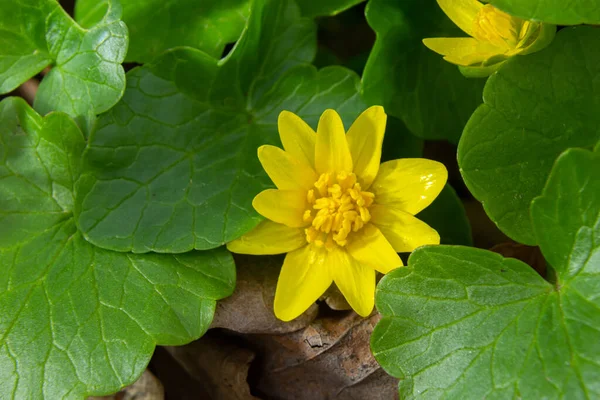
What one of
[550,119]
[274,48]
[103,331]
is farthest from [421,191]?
[103,331]

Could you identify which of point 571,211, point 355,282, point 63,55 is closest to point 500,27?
point 571,211

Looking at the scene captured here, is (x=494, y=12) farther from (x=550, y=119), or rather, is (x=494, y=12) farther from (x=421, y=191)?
(x=421, y=191)

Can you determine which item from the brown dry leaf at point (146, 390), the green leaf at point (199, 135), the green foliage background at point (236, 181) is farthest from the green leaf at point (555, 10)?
the brown dry leaf at point (146, 390)

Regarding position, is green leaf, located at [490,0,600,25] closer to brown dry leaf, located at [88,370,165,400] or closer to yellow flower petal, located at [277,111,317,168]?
yellow flower petal, located at [277,111,317,168]

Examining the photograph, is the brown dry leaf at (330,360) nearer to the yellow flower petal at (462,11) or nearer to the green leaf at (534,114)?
the green leaf at (534,114)

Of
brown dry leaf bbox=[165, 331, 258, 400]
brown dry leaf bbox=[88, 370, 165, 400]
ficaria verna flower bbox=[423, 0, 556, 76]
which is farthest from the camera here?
brown dry leaf bbox=[88, 370, 165, 400]

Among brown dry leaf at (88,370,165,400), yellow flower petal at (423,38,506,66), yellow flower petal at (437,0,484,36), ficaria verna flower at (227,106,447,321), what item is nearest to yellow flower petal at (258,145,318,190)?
ficaria verna flower at (227,106,447,321)

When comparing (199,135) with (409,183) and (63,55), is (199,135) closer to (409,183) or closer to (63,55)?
(63,55)
